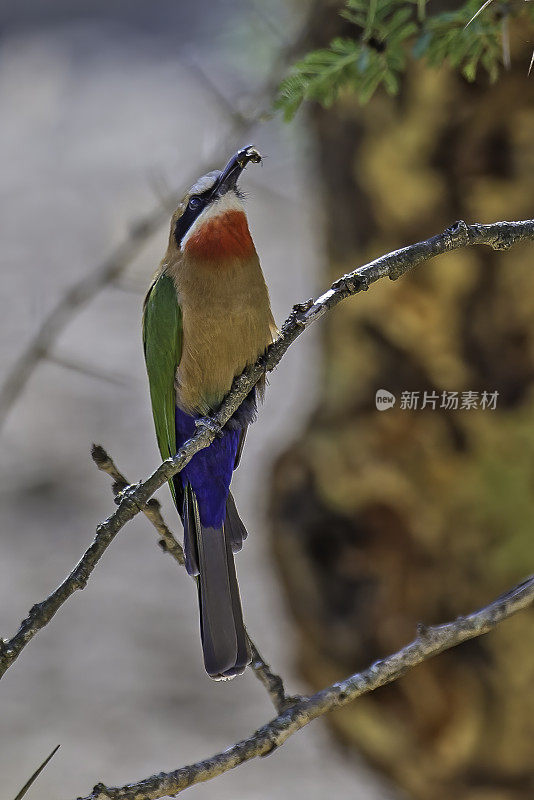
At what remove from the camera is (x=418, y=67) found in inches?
92.3

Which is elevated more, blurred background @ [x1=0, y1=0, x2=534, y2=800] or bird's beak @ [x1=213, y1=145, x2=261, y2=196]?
blurred background @ [x1=0, y1=0, x2=534, y2=800]

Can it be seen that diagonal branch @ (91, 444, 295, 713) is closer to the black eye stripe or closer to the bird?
the bird

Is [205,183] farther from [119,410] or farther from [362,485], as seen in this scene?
[119,410]

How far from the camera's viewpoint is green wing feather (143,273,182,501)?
4.39 ft

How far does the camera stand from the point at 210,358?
1.31 meters

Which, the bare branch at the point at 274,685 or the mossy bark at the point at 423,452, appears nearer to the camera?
the bare branch at the point at 274,685

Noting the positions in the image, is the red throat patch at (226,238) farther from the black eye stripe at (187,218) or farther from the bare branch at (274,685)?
the bare branch at (274,685)

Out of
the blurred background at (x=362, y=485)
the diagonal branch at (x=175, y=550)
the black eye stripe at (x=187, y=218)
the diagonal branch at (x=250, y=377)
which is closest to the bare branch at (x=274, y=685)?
the diagonal branch at (x=175, y=550)

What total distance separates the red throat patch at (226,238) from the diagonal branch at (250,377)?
128 mm

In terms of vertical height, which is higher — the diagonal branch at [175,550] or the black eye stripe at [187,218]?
the black eye stripe at [187,218]

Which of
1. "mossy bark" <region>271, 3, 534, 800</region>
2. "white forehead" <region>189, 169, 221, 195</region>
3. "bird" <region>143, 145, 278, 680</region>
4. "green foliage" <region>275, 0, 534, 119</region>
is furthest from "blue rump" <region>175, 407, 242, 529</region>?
"mossy bark" <region>271, 3, 534, 800</region>

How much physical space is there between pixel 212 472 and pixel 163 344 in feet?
0.67

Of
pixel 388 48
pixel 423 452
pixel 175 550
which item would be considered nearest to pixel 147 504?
pixel 175 550

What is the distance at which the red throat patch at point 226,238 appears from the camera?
1208mm
